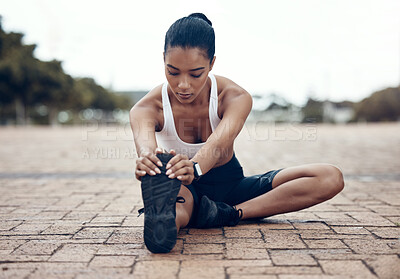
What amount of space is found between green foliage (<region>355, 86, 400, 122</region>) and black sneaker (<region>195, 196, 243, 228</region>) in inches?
1922

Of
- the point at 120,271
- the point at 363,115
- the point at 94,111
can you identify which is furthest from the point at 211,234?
the point at 94,111

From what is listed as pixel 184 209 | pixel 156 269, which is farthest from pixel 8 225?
pixel 156 269

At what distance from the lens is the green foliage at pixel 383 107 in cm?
4869

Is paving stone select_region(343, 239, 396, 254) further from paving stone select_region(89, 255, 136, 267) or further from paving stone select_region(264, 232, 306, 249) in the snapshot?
paving stone select_region(89, 255, 136, 267)

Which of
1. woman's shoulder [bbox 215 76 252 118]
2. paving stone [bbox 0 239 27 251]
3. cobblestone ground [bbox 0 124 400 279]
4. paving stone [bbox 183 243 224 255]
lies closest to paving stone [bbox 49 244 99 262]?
cobblestone ground [bbox 0 124 400 279]

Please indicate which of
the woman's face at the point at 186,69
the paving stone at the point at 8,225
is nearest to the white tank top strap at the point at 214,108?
the woman's face at the point at 186,69

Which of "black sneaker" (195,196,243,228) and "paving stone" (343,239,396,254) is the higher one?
"black sneaker" (195,196,243,228)

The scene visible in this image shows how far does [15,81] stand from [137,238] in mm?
27808

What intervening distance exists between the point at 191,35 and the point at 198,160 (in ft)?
2.31

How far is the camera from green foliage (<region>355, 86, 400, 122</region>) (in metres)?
48.7

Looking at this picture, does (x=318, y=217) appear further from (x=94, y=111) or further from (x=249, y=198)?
(x=94, y=111)

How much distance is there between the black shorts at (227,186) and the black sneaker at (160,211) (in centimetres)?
67

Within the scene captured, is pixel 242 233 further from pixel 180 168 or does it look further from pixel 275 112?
pixel 275 112

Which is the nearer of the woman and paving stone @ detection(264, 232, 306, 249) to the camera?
the woman
